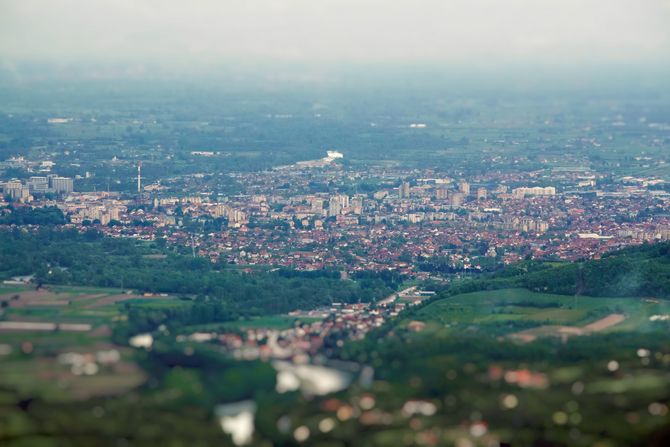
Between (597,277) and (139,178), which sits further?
(139,178)

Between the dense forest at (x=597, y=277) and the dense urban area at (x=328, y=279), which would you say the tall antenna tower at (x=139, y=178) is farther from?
the dense forest at (x=597, y=277)

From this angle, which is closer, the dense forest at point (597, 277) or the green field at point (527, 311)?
the green field at point (527, 311)

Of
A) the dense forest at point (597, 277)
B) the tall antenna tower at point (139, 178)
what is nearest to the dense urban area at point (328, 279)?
the dense forest at point (597, 277)

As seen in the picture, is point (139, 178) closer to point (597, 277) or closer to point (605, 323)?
point (597, 277)

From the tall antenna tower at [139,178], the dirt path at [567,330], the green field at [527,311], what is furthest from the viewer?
the tall antenna tower at [139,178]

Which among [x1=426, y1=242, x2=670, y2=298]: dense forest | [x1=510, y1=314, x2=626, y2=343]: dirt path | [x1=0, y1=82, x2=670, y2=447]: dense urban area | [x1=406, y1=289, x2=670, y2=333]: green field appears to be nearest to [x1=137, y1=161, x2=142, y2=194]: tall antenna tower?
[x1=0, y1=82, x2=670, y2=447]: dense urban area

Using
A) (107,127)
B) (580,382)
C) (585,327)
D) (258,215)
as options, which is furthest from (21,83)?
(580,382)

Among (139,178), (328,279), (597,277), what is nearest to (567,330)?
(597,277)

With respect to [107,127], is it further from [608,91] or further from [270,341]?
[270,341]

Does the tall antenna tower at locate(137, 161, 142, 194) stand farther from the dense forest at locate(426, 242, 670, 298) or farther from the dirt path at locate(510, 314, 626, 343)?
the dirt path at locate(510, 314, 626, 343)

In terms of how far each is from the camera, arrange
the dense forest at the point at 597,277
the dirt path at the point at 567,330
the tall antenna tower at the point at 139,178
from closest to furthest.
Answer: the dirt path at the point at 567,330 → the dense forest at the point at 597,277 → the tall antenna tower at the point at 139,178

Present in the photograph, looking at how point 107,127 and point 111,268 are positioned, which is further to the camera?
point 107,127
